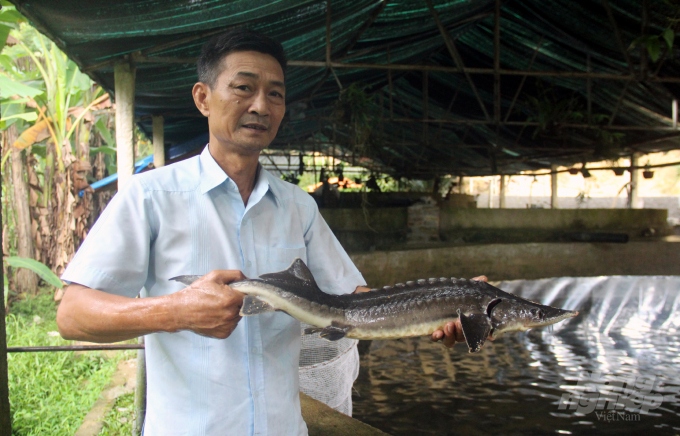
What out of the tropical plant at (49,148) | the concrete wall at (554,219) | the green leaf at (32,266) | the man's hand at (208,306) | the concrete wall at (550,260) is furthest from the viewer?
the concrete wall at (554,219)

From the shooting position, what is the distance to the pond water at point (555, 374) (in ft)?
20.5

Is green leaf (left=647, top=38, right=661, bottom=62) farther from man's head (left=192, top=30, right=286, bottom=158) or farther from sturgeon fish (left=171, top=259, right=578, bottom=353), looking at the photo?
man's head (left=192, top=30, right=286, bottom=158)

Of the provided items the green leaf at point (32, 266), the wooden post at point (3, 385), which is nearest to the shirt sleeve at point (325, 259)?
the wooden post at point (3, 385)

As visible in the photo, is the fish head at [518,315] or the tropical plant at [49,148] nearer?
the fish head at [518,315]

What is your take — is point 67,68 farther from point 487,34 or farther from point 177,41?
point 487,34

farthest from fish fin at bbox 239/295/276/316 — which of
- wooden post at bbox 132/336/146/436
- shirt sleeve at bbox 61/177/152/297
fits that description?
wooden post at bbox 132/336/146/436

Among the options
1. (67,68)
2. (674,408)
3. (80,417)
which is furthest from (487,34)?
(80,417)

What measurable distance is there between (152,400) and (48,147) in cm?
812

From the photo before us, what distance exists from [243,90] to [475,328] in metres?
1.15

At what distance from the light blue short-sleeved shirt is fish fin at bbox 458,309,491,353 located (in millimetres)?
595

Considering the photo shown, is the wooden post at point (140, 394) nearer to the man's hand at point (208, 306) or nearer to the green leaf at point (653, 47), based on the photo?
the man's hand at point (208, 306)

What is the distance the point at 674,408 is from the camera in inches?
254

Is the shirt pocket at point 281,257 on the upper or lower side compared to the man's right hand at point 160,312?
upper

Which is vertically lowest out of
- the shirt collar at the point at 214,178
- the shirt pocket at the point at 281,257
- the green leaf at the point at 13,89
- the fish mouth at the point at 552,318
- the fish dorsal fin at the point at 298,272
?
the fish mouth at the point at 552,318
